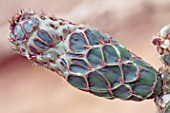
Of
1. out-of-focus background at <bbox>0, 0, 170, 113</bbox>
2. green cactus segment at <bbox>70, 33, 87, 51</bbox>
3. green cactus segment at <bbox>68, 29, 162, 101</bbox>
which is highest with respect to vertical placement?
out-of-focus background at <bbox>0, 0, 170, 113</bbox>

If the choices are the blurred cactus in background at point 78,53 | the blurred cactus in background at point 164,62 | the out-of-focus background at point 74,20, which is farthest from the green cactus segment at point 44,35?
the out-of-focus background at point 74,20

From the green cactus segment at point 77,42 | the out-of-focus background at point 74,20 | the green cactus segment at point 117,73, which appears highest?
the out-of-focus background at point 74,20

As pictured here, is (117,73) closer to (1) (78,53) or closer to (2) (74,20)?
(1) (78,53)

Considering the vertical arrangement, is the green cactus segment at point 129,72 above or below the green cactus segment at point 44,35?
below

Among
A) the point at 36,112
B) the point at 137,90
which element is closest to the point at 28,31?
the point at 137,90

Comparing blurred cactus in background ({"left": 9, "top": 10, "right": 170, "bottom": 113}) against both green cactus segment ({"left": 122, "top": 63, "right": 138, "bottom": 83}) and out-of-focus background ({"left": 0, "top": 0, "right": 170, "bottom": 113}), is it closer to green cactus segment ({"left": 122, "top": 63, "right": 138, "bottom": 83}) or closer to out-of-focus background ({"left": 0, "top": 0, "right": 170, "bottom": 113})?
green cactus segment ({"left": 122, "top": 63, "right": 138, "bottom": 83})

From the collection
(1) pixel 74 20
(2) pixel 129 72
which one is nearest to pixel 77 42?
(2) pixel 129 72

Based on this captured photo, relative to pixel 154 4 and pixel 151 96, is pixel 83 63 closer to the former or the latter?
pixel 151 96

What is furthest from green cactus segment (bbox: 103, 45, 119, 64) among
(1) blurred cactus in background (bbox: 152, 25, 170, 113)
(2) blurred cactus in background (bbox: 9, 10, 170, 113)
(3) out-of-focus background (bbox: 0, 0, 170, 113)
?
(3) out-of-focus background (bbox: 0, 0, 170, 113)

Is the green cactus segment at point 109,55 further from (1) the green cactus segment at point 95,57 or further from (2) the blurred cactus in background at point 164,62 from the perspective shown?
(2) the blurred cactus in background at point 164,62
